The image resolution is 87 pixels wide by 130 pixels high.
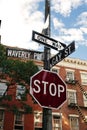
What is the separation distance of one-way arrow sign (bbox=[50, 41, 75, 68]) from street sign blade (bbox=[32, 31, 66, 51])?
187mm

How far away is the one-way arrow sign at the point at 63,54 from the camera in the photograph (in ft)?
17.8

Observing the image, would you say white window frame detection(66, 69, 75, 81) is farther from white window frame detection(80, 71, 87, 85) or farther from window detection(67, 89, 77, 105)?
window detection(67, 89, 77, 105)

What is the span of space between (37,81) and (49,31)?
5.30 feet

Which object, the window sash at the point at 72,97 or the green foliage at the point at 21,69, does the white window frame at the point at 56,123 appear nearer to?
the window sash at the point at 72,97

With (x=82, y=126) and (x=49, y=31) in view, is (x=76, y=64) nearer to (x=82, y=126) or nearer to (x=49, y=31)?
(x=82, y=126)

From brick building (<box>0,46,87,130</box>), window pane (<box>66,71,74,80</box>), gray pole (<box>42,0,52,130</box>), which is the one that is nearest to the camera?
gray pole (<box>42,0,52,130</box>)

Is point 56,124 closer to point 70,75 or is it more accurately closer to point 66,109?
point 66,109

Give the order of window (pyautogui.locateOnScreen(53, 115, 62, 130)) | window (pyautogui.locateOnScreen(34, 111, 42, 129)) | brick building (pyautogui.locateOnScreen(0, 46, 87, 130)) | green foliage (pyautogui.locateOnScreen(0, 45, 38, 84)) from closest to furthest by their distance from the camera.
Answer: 1. green foliage (pyautogui.locateOnScreen(0, 45, 38, 84))
2. brick building (pyautogui.locateOnScreen(0, 46, 87, 130))
3. window (pyautogui.locateOnScreen(34, 111, 42, 129))
4. window (pyautogui.locateOnScreen(53, 115, 62, 130))

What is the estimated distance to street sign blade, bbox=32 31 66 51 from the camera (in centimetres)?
552

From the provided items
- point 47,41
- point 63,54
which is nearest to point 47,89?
point 63,54

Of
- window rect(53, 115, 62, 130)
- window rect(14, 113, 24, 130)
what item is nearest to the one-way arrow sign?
window rect(14, 113, 24, 130)

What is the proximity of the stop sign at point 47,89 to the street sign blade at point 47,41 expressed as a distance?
2.52 ft

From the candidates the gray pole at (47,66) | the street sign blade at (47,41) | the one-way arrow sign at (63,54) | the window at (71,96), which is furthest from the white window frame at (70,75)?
the one-way arrow sign at (63,54)

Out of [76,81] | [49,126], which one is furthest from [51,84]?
[76,81]
